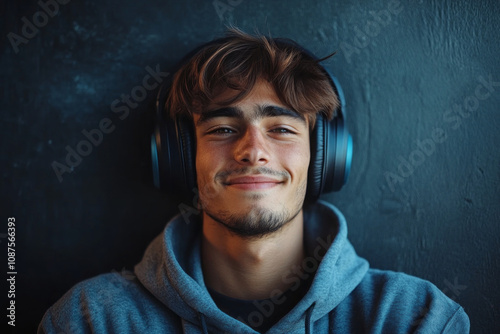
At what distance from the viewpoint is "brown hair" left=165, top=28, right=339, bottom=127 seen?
1.38m

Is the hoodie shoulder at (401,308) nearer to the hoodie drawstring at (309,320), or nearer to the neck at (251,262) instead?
the hoodie drawstring at (309,320)

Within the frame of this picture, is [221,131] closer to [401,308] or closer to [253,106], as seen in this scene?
[253,106]

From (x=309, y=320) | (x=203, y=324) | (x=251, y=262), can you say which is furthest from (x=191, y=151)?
(x=309, y=320)

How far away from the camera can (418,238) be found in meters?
1.68

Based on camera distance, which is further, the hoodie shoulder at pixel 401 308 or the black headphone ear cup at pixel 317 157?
the black headphone ear cup at pixel 317 157

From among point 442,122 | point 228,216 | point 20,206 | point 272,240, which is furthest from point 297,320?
point 20,206

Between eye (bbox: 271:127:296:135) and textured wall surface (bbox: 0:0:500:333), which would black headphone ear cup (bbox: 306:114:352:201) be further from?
textured wall surface (bbox: 0:0:500:333)

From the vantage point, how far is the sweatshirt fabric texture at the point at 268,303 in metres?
1.31

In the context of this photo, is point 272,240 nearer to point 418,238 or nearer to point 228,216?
point 228,216

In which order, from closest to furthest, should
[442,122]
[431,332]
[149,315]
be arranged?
[431,332]
[149,315]
[442,122]

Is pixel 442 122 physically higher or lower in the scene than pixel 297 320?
higher

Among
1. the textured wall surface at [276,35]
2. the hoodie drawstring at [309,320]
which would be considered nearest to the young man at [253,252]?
the hoodie drawstring at [309,320]

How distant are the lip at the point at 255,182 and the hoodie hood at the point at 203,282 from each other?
0.29 m

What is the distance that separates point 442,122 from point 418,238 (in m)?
0.46
